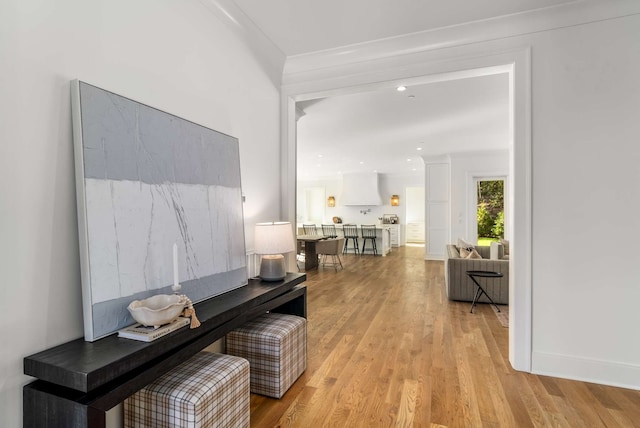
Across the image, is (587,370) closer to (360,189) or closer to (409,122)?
(409,122)

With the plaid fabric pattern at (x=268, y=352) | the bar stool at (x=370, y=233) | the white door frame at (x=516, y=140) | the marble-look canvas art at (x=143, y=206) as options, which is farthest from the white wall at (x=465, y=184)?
the marble-look canvas art at (x=143, y=206)

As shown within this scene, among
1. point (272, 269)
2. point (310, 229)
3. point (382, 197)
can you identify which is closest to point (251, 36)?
point (272, 269)

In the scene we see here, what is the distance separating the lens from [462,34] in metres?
2.67

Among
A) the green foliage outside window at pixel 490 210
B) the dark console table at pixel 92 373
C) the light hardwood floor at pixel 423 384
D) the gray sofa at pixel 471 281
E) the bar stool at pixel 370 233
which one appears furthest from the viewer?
the bar stool at pixel 370 233

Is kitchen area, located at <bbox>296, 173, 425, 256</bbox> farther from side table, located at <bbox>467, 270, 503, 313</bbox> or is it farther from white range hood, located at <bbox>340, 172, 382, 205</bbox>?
side table, located at <bbox>467, 270, 503, 313</bbox>

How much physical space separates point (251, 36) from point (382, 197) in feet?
32.1

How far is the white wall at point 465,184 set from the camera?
7.68 metres

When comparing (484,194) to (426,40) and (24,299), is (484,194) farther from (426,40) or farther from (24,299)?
(24,299)

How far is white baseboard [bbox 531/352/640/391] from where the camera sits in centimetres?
234

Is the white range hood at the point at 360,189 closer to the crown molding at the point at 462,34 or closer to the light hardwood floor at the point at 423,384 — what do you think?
the light hardwood floor at the point at 423,384

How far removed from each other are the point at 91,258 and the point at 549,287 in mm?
3008

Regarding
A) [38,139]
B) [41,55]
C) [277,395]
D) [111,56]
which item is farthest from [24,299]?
[277,395]

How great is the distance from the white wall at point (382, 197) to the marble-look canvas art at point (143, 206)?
33.0ft

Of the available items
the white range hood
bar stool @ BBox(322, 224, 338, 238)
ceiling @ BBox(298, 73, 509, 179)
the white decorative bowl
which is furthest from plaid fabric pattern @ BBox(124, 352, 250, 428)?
the white range hood
